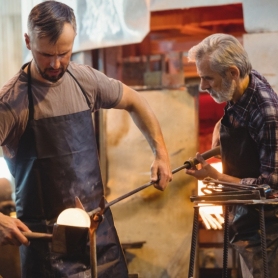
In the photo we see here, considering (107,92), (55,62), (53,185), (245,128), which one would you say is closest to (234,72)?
(245,128)

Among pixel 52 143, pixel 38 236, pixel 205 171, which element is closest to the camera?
pixel 38 236

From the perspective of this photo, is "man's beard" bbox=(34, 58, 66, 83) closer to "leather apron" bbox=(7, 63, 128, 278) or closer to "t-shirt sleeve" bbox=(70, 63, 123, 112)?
"leather apron" bbox=(7, 63, 128, 278)

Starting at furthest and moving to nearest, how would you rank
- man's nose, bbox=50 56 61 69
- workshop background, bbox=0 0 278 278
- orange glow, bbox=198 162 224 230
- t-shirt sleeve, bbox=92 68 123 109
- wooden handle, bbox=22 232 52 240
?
orange glow, bbox=198 162 224 230 → workshop background, bbox=0 0 278 278 → t-shirt sleeve, bbox=92 68 123 109 → man's nose, bbox=50 56 61 69 → wooden handle, bbox=22 232 52 240

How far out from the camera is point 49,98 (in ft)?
11.7

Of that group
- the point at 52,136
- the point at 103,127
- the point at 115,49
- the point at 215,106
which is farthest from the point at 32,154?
the point at 215,106

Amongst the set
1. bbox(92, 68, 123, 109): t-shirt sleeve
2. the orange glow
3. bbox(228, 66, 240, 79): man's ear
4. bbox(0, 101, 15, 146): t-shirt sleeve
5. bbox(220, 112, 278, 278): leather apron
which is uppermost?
bbox(228, 66, 240, 79): man's ear

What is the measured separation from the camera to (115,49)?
20.2 feet

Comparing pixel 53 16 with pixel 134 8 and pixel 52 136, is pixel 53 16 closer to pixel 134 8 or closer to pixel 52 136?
pixel 52 136

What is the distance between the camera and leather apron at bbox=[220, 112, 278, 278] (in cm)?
369

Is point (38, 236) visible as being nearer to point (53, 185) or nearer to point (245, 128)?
point (53, 185)

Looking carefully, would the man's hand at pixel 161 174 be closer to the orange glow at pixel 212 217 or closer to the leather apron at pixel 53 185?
the leather apron at pixel 53 185

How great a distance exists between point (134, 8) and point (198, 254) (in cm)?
231

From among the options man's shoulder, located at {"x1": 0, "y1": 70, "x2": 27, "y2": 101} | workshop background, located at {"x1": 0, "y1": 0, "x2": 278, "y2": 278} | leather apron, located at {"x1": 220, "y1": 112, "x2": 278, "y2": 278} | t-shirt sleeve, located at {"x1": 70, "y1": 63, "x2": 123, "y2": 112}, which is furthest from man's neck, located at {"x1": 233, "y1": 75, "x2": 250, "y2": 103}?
workshop background, located at {"x1": 0, "y1": 0, "x2": 278, "y2": 278}

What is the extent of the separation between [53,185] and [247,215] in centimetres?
122
